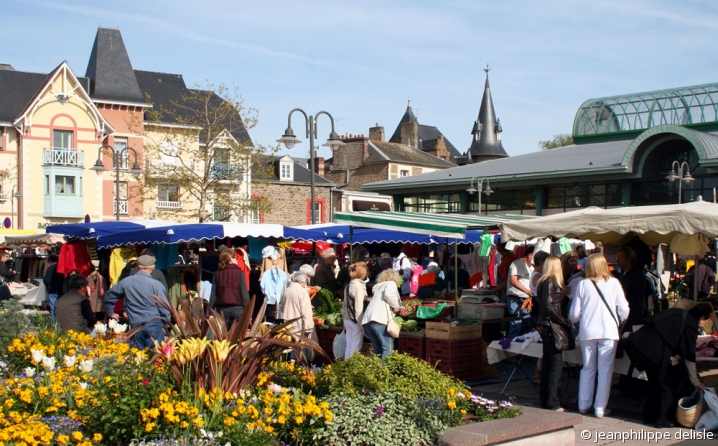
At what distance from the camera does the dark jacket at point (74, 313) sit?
9430 mm

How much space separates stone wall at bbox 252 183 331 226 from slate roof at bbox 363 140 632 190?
13930 millimetres

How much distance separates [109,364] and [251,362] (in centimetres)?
149

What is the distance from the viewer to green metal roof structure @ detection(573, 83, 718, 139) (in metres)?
32.2

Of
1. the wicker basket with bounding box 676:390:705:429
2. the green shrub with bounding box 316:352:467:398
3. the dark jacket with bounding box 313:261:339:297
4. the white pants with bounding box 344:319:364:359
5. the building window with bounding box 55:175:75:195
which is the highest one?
the building window with bounding box 55:175:75:195

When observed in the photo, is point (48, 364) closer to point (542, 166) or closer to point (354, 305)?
point (354, 305)

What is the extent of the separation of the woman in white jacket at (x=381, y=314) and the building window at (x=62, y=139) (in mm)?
39206

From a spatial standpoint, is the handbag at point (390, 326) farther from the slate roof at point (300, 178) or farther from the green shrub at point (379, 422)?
the slate roof at point (300, 178)

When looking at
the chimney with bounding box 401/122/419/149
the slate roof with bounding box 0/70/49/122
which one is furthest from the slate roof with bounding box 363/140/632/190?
the chimney with bounding box 401/122/419/149

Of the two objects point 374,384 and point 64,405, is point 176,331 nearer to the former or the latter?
point 64,405

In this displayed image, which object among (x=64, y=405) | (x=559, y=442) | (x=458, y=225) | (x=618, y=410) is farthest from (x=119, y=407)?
(x=458, y=225)

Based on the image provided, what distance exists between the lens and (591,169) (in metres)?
29.1

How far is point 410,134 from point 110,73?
107 feet

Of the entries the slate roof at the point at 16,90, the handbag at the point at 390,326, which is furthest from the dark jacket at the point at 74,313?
the slate roof at the point at 16,90

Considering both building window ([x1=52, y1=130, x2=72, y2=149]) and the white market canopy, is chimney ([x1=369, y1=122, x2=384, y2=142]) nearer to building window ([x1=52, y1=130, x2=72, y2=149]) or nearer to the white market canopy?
building window ([x1=52, y1=130, x2=72, y2=149])
